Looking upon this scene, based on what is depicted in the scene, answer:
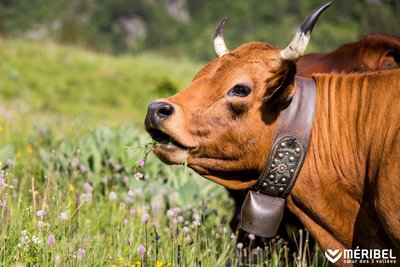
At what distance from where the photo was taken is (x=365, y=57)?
186 inches

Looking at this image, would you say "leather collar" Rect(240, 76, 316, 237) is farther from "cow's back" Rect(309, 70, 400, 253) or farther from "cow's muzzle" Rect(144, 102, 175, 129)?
"cow's muzzle" Rect(144, 102, 175, 129)

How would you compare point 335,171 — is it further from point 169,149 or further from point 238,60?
point 169,149

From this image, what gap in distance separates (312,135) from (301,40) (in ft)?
1.83

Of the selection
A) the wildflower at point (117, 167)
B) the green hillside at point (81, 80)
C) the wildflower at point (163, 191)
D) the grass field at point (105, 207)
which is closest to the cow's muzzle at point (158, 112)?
the grass field at point (105, 207)

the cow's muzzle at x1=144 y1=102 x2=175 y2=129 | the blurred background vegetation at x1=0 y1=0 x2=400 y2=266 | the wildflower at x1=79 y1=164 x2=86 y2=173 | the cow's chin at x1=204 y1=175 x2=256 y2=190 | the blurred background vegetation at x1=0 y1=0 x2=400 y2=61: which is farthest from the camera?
the blurred background vegetation at x1=0 y1=0 x2=400 y2=61

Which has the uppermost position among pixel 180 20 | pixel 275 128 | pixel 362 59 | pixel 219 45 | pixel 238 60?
pixel 180 20

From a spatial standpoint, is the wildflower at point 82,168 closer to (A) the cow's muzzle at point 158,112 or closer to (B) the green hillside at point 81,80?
(A) the cow's muzzle at point 158,112

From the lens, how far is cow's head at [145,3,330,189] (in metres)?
3.07

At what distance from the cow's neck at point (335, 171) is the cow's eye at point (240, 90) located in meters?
0.43

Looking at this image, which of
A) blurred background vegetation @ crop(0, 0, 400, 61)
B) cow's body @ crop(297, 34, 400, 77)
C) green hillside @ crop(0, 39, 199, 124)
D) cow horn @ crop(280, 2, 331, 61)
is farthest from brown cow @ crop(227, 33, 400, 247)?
blurred background vegetation @ crop(0, 0, 400, 61)

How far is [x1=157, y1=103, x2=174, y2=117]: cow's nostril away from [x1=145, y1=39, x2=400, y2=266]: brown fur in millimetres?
31

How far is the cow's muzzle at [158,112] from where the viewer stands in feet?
9.73

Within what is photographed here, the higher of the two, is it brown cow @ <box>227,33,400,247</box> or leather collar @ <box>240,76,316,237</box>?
brown cow @ <box>227,33,400,247</box>

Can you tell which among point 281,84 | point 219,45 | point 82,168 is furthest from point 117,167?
point 281,84
